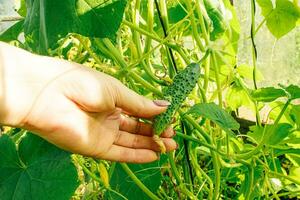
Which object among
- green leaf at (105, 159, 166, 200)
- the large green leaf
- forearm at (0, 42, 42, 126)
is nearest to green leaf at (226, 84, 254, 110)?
green leaf at (105, 159, 166, 200)

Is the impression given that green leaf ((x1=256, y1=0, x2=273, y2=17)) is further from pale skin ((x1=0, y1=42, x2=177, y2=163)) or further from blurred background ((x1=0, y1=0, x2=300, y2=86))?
Answer: blurred background ((x1=0, y1=0, x2=300, y2=86))

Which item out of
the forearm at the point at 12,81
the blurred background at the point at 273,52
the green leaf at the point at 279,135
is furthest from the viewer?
the blurred background at the point at 273,52

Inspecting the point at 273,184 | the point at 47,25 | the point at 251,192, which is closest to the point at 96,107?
the point at 47,25

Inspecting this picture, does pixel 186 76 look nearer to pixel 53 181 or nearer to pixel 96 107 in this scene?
pixel 96 107

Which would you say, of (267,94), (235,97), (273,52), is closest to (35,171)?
(267,94)

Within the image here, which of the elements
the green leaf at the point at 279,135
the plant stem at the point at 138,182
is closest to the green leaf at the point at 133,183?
Answer: the plant stem at the point at 138,182

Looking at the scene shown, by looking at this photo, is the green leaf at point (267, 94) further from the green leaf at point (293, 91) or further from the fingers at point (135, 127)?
the fingers at point (135, 127)
